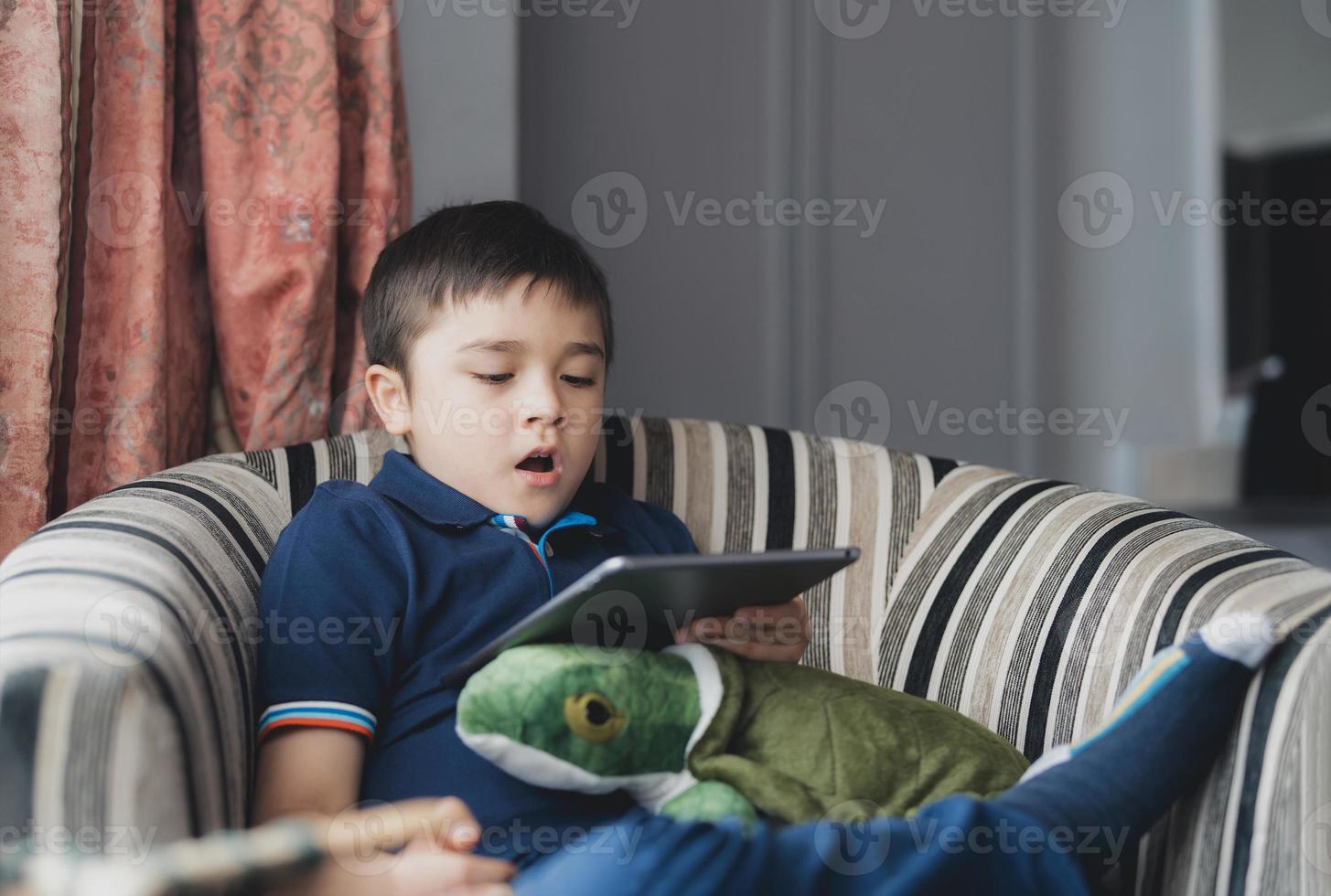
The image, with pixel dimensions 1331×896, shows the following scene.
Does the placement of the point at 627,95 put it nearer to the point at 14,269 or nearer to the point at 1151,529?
the point at 14,269

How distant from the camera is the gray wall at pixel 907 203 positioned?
208 cm

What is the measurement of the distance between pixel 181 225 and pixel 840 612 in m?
0.92

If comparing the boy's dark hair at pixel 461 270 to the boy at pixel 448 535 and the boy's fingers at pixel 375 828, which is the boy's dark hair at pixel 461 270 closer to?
the boy at pixel 448 535

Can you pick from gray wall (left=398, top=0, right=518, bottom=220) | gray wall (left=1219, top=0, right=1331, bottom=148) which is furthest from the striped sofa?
gray wall (left=1219, top=0, right=1331, bottom=148)

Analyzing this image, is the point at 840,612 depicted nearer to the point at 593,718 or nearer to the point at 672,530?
the point at 672,530

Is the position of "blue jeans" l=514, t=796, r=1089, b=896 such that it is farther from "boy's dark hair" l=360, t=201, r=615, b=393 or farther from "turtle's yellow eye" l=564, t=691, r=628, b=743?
"boy's dark hair" l=360, t=201, r=615, b=393

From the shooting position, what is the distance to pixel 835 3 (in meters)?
2.36

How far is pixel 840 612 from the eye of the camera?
129 cm

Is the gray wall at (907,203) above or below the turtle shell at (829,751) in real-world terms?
above

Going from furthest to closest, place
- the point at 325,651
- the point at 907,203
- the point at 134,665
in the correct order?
the point at 907,203 < the point at 325,651 < the point at 134,665

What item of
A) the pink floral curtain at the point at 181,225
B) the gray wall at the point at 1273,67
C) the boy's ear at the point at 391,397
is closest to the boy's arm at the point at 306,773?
the boy's ear at the point at 391,397

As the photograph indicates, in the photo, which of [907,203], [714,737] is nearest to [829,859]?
[714,737]

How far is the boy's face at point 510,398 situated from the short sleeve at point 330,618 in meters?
0.11

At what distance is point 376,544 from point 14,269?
527mm
